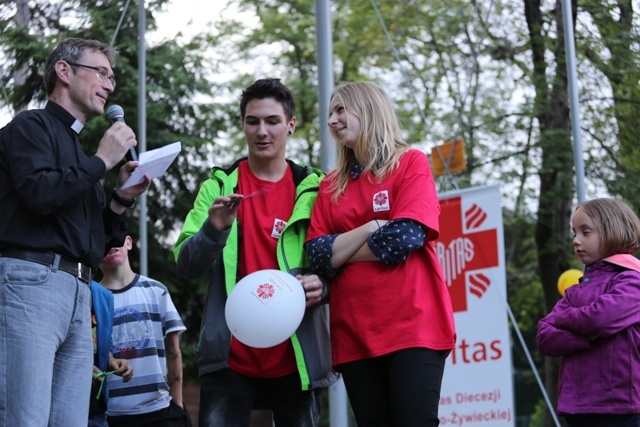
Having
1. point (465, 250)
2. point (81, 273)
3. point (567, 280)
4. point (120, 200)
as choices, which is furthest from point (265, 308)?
point (567, 280)

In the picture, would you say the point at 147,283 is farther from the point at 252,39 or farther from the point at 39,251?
the point at 252,39

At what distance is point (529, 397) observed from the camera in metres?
25.2

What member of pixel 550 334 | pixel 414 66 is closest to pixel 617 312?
pixel 550 334

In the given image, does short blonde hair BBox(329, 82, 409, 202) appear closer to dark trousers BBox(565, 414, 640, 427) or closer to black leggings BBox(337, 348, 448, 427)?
black leggings BBox(337, 348, 448, 427)

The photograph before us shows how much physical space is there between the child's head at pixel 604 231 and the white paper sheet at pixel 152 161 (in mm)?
1542

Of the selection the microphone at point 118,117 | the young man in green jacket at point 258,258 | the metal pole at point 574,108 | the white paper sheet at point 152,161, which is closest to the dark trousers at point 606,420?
the young man in green jacket at point 258,258

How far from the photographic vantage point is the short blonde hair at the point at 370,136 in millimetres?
3248

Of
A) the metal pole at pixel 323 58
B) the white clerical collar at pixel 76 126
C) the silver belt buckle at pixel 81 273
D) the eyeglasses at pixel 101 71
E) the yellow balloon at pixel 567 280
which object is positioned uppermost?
the metal pole at pixel 323 58

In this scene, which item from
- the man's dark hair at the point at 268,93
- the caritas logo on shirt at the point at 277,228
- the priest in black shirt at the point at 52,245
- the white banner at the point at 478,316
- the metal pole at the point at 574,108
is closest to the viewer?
the priest in black shirt at the point at 52,245

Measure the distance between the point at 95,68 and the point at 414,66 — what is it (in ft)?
35.6

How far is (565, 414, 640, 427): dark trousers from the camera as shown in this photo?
351 cm

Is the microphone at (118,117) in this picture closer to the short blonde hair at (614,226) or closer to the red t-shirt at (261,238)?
the red t-shirt at (261,238)

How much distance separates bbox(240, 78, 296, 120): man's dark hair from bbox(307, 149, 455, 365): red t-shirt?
46 cm

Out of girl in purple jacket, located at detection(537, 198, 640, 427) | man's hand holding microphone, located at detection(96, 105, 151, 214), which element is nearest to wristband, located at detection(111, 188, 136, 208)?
man's hand holding microphone, located at detection(96, 105, 151, 214)
